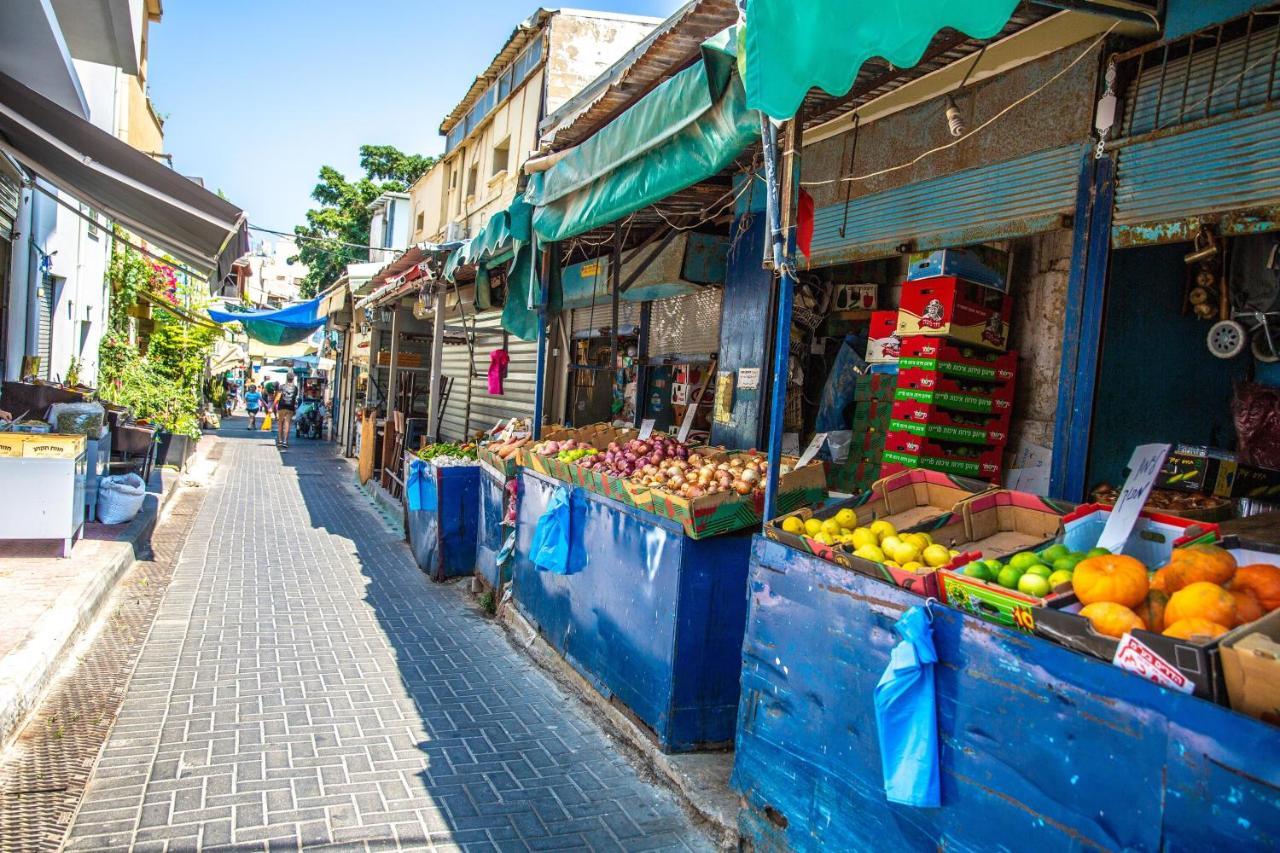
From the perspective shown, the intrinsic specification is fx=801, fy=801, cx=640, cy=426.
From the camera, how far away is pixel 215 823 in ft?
12.0

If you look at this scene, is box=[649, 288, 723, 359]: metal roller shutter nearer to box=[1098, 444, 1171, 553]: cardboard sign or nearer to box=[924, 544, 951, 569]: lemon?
box=[924, 544, 951, 569]: lemon

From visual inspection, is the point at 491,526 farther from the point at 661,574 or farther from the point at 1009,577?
the point at 1009,577

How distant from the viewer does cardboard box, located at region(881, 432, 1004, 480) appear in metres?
4.93

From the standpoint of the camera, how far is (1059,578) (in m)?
2.58

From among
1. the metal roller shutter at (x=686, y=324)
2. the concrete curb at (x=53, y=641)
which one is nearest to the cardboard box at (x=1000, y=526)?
the metal roller shutter at (x=686, y=324)

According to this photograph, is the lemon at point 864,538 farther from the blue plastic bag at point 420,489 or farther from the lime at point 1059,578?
the blue plastic bag at point 420,489

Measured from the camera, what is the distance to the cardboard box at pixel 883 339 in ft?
18.7

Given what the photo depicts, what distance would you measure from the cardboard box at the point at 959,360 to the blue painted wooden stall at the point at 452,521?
542 centimetres

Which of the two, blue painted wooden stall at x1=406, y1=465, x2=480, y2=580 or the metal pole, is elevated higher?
the metal pole

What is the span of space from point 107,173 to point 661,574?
21.5 ft

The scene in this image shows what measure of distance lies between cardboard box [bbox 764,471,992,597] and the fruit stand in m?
0.77

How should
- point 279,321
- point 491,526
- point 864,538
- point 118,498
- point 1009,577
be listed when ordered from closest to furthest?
point 1009,577 < point 864,538 < point 491,526 < point 118,498 < point 279,321

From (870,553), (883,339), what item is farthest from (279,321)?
(870,553)

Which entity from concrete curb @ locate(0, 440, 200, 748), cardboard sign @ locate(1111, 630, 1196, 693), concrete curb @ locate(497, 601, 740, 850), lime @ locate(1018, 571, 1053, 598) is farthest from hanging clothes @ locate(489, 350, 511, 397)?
cardboard sign @ locate(1111, 630, 1196, 693)
